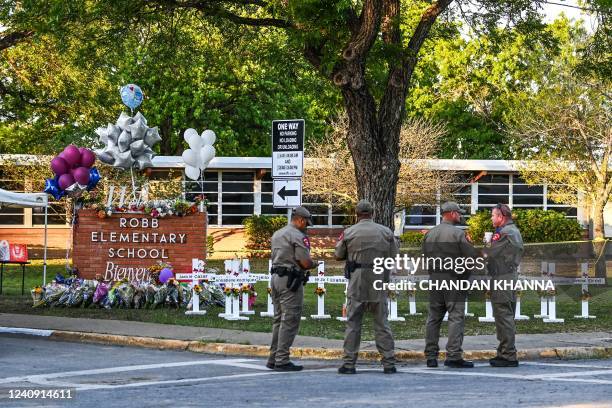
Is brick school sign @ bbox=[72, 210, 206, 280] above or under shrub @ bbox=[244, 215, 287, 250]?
under

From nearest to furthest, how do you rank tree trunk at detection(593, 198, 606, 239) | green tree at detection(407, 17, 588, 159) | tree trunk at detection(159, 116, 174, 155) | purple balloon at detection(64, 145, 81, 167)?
1. purple balloon at detection(64, 145, 81, 167)
2. tree trunk at detection(593, 198, 606, 239)
3. tree trunk at detection(159, 116, 174, 155)
4. green tree at detection(407, 17, 588, 159)

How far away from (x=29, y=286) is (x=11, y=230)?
16578mm

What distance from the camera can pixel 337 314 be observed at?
19859 millimetres

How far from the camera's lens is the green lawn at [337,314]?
17.2 metres

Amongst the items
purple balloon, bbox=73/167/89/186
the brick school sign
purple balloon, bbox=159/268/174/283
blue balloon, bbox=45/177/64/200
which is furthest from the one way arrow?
blue balloon, bbox=45/177/64/200

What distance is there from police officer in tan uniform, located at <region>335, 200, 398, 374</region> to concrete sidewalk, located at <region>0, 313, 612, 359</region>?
1.78 meters

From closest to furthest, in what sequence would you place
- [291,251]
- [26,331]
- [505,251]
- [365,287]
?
[365,287], [291,251], [505,251], [26,331]

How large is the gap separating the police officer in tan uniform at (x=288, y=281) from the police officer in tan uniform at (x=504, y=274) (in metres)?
2.32

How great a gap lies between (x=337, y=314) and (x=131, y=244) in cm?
477

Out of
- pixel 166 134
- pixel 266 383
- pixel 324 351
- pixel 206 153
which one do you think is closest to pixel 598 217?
pixel 206 153

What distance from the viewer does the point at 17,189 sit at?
43312mm

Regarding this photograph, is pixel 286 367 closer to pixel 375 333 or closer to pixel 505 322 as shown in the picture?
pixel 375 333

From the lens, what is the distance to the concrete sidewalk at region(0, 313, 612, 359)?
14688mm

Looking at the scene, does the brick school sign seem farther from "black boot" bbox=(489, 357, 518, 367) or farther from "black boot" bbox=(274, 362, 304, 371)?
"black boot" bbox=(489, 357, 518, 367)
